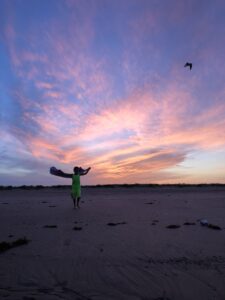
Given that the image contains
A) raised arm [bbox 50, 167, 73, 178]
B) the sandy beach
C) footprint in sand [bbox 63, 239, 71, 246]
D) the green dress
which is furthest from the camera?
raised arm [bbox 50, 167, 73, 178]

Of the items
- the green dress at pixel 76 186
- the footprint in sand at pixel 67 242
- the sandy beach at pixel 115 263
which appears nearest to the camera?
the sandy beach at pixel 115 263

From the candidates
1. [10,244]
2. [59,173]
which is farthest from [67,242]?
[59,173]

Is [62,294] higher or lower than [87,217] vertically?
lower

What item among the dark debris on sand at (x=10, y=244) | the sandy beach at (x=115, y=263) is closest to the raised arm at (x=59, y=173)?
the sandy beach at (x=115, y=263)

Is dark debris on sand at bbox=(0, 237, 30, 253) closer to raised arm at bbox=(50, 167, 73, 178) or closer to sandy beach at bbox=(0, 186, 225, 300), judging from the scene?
sandy beach at bbox=(0, 186, 225, 300)

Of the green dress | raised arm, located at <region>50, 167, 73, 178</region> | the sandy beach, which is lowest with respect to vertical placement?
the sandy beach

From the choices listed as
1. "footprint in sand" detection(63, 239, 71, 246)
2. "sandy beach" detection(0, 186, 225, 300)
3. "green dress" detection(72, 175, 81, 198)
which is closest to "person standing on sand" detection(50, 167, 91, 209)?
"green dress" detection(72, 175, 81, 198)

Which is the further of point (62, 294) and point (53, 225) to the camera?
point (53, 225)

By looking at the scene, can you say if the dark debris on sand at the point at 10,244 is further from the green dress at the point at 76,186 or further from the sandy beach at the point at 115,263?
A: the green dress at the point at 76,186

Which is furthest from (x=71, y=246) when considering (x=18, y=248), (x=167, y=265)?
(x=167, y=265)

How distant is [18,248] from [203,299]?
5.55 meters

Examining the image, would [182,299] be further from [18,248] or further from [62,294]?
[18,248]

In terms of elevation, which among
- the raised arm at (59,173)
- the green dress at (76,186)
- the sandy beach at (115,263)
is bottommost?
the sandy beach at (115,263)

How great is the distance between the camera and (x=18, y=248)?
9.25m
